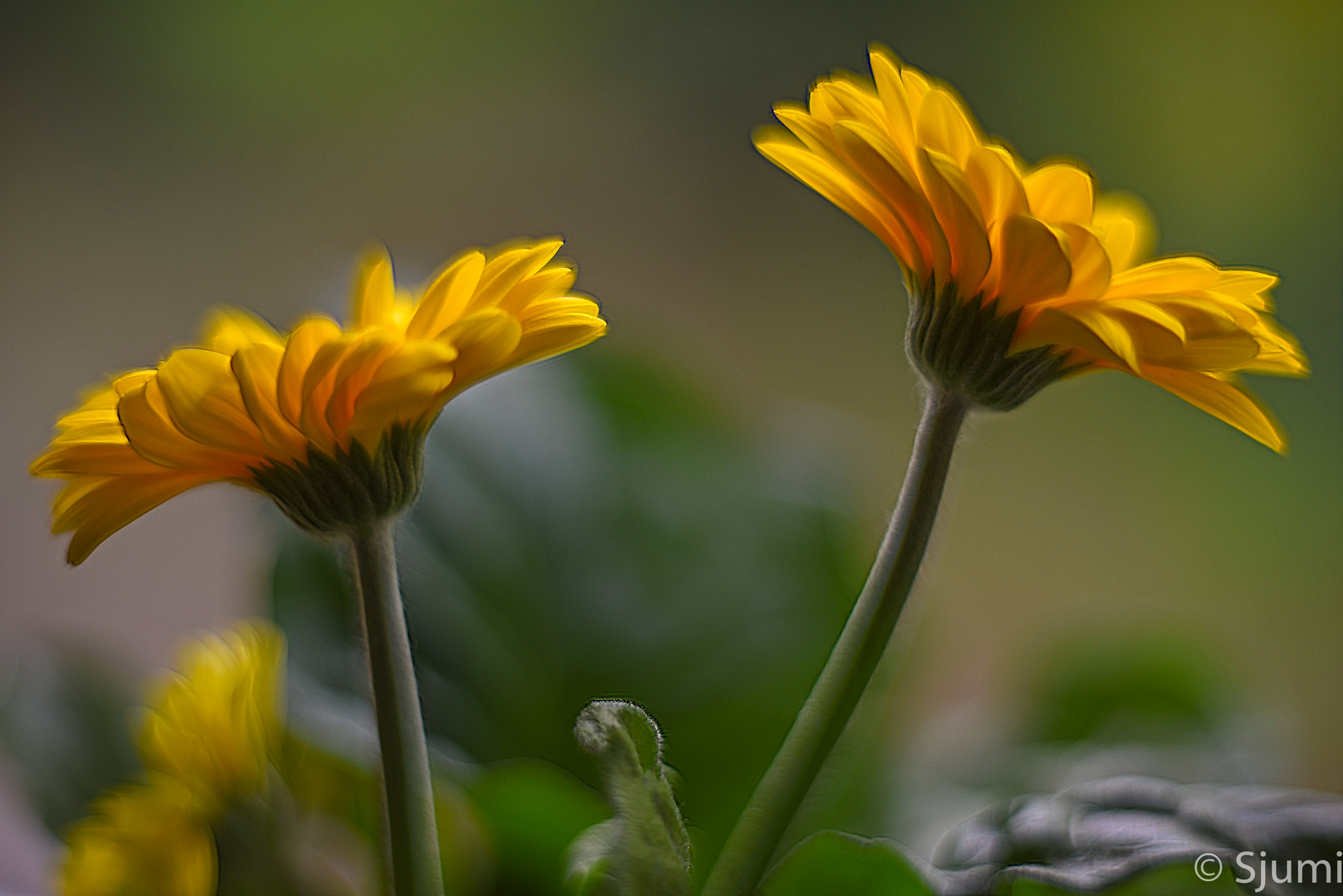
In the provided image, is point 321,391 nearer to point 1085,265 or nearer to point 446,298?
point 446,298

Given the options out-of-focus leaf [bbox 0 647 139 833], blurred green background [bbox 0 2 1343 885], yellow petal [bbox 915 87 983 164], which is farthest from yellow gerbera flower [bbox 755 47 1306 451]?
blurred green background [bbox 0 2 1343 885]

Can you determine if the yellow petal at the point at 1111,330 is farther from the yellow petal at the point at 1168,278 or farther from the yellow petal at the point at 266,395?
the yellow petal at the point at 266,395

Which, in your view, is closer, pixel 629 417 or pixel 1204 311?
pixel 1204 311

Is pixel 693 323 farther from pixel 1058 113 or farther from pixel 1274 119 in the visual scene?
pixel 1274 119

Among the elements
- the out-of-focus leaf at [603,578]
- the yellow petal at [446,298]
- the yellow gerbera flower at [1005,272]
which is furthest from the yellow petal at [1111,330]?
the out-of-focus leaf at [603,578]

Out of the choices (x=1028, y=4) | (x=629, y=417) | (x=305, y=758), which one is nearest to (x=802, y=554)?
(x=629, y=417)

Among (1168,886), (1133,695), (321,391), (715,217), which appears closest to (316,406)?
(321,391)

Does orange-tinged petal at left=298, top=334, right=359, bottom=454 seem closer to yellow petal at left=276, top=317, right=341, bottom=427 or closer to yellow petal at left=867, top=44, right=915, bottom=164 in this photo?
yellow petal at left=276, top=317, right=341, bottom=427
